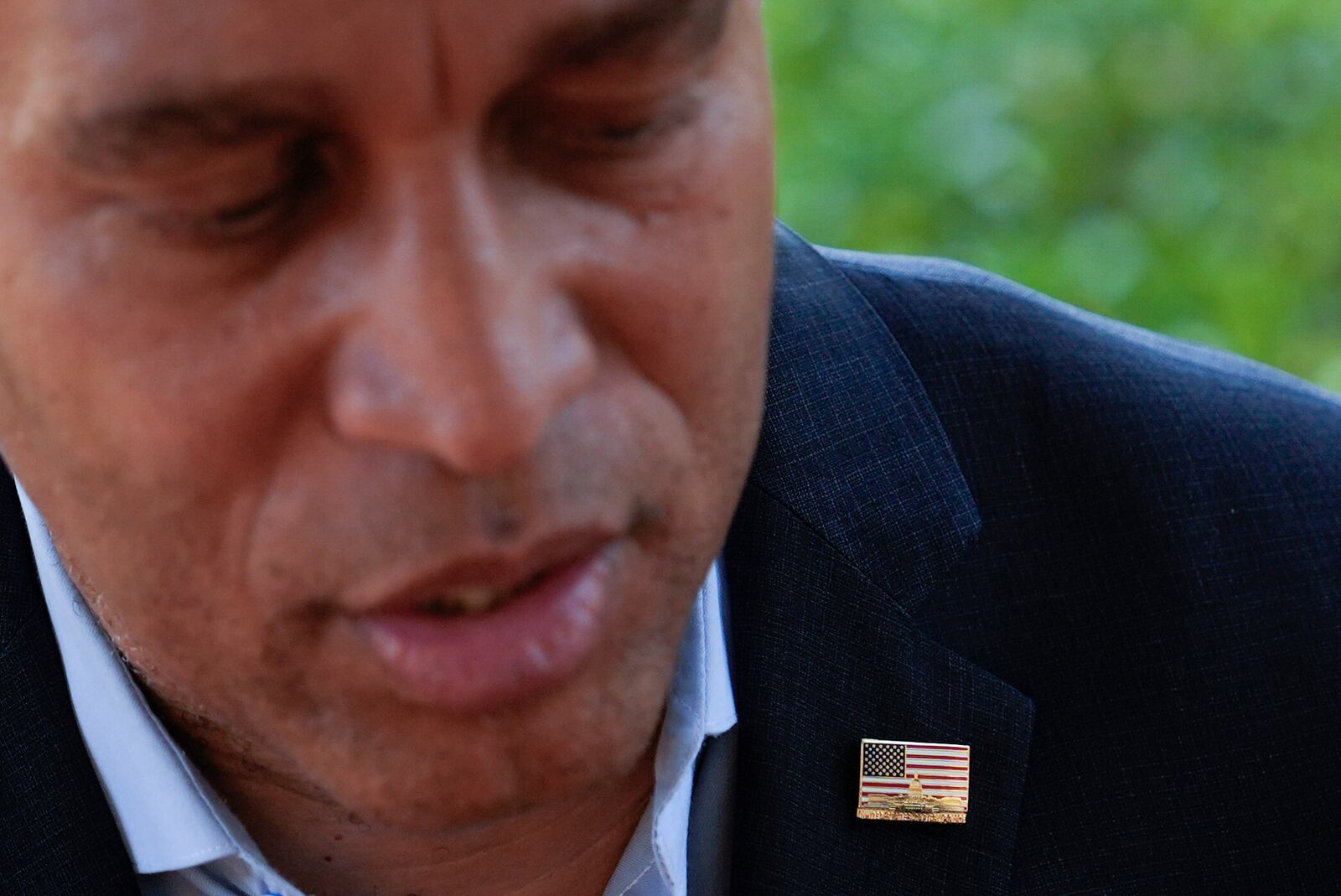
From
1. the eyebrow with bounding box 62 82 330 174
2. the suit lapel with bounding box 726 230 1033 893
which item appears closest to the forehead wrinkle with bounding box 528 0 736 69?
the eyebrow with bounding box 62 82 330 174

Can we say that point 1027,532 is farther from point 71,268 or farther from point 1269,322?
point 1269,322

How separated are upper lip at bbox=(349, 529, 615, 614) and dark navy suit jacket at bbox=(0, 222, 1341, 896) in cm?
48

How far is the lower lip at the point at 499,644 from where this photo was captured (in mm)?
1236

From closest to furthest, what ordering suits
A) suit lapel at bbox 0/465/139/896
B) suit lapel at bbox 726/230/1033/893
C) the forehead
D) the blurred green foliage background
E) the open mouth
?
1. the forehead
2. the open mouth
3. suit lapel at bbox 0/465/139/896
4. suit lapel at bbox 726/230/1033/893
5. the blurred green foliage background

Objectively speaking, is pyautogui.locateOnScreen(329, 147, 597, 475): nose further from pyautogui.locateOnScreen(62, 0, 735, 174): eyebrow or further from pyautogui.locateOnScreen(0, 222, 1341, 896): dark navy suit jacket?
pyautogui.locateOnScreen(0, 222, 1341, 896): dark navy suit jacket

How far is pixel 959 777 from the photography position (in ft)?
5.51

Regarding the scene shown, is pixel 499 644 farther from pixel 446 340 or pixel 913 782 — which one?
pixel 913 782

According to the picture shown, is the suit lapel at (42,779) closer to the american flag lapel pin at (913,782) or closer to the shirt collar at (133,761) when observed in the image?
the shirt collar at (133,761)

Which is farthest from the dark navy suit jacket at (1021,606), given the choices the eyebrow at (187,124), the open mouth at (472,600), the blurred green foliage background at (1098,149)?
the blurred green foliage background at (1098,149)

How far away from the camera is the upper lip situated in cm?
120

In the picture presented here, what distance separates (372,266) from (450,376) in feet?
0.30

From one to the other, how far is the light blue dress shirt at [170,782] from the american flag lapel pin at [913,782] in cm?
16

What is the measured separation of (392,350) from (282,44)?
197mm

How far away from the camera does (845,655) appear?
5.56 feet
